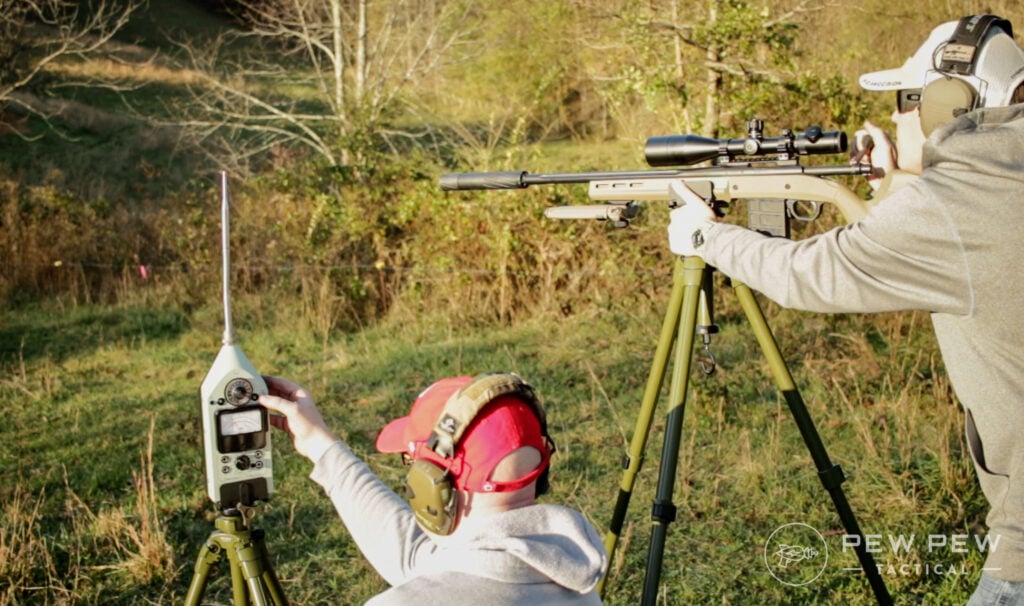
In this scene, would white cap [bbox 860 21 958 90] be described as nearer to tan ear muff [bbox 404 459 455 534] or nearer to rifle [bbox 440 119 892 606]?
rifle [bbox 440 119 892 606]

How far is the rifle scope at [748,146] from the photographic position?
3010 mm

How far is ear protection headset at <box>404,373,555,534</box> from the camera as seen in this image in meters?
1.77

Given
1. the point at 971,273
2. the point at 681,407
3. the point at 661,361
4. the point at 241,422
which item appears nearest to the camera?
the point at 971,273

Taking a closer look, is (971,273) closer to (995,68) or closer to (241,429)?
(995,68)

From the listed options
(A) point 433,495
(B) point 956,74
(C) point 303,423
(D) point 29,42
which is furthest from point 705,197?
(D) point 29,42

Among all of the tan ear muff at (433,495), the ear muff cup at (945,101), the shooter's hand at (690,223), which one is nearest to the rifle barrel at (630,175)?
the shooter's hand at (690,223)

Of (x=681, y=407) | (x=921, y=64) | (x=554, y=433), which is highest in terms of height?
(x=921, y=64)

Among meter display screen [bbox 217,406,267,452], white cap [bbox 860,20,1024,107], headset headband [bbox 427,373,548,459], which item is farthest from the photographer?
white cap [bbox 860,20,1024,107]

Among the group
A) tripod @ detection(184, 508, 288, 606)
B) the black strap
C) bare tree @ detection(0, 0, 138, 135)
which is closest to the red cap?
tripod @ detection(184, 508, 288, 606)

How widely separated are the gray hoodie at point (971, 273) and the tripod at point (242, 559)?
144cm

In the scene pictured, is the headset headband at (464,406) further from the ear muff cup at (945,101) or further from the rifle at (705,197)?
the rifle at (705,197)

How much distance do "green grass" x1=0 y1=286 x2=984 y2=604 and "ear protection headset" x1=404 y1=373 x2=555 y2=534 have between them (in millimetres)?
2401

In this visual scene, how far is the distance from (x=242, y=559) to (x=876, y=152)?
79.8 inches

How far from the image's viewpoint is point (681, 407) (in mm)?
3143
